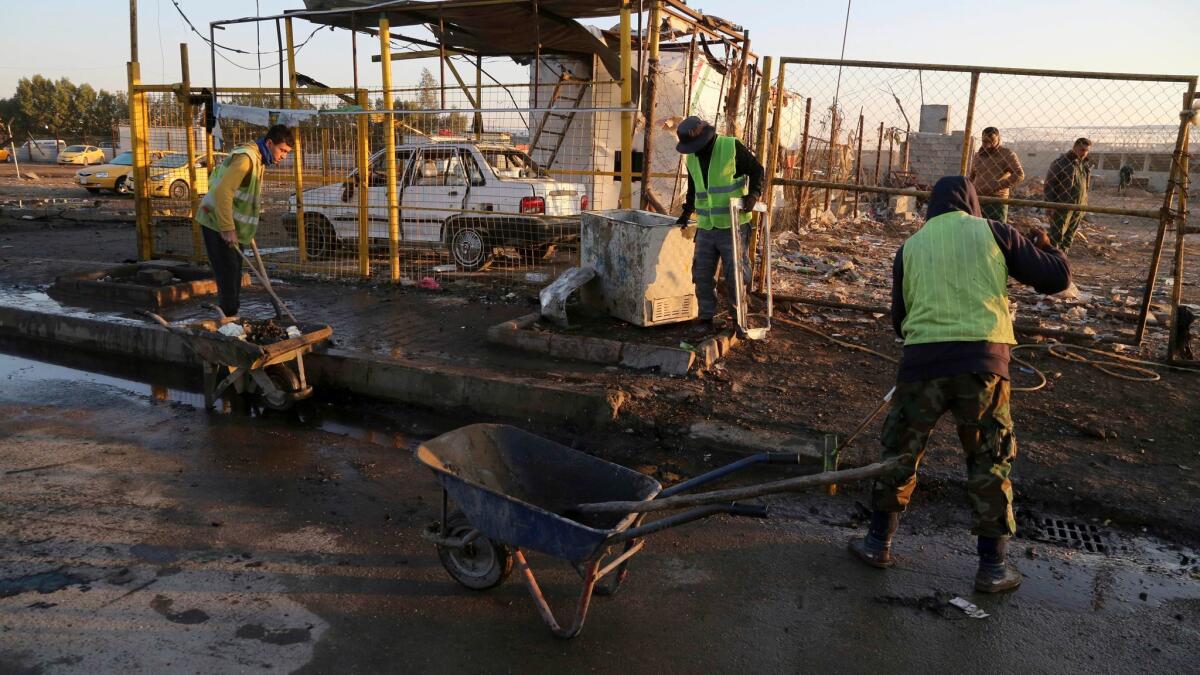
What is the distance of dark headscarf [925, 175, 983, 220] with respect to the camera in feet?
11.6

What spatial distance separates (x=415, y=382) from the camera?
6.15m

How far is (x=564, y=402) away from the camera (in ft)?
18.3

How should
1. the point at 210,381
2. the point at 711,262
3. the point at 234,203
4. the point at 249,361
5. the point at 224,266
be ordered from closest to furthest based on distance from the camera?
the point at 249,361
the point at 210,381
the point at 234,203
the point at 224,266
the point at 711,262

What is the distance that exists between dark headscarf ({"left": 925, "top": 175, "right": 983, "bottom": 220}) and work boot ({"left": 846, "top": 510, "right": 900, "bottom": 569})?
1389 millimetres

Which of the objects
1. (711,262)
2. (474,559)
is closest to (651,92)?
(711,262)

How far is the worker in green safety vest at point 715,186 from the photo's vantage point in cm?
671

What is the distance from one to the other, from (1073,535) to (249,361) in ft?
16.9

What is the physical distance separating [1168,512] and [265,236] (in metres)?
14.3

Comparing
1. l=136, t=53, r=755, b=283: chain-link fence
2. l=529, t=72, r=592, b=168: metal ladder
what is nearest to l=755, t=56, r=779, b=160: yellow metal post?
l=136, t=53, r=755, b=283: chain-link fence

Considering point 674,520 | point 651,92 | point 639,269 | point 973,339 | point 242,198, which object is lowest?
point 674,520

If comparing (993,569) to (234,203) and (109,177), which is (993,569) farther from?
(109,177)

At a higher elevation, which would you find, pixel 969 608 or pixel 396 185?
pixel 396 185

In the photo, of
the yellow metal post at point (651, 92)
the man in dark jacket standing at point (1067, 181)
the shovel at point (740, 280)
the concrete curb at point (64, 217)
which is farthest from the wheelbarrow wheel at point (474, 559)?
the concrete curb at point (64, 217)

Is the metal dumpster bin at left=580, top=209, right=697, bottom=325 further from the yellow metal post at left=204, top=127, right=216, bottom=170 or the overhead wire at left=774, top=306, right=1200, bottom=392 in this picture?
the yellow metal post at left=204, top=127, right=216, bottom=170
